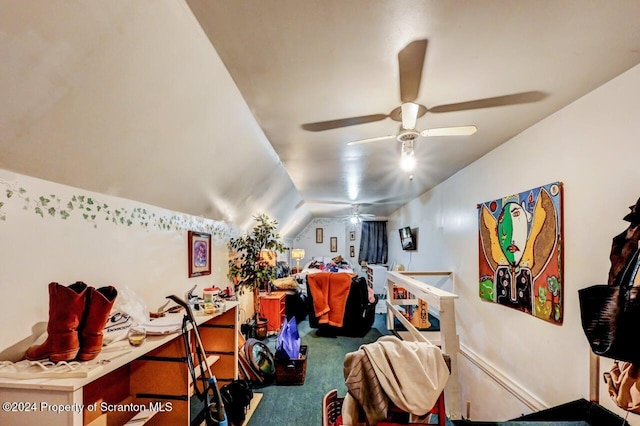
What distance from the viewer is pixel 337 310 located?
13.9 feet

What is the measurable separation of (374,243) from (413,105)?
711 centimetres

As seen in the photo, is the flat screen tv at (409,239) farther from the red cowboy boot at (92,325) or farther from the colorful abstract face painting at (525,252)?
the red cowboy boot at (92,325)

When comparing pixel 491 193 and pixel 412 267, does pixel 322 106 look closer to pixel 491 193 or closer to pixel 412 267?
pixel 491 193

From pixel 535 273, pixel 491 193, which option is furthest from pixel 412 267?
pixel 535 273

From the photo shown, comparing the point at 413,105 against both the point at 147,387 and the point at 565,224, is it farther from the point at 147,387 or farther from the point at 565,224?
the point at 147,387

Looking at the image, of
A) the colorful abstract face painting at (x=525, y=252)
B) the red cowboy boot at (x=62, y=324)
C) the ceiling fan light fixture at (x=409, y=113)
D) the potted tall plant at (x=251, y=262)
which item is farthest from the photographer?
the potted tall plant at (x=251, y=262)

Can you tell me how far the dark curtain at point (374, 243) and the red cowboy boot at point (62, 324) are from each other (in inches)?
308

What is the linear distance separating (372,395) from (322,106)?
1.62 metres

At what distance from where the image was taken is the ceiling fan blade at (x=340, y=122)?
2.02m

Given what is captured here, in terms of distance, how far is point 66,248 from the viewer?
1.46 meters

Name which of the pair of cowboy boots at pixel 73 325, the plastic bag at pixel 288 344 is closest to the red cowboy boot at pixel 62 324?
the pair of cowboy boots at pixel 73 325

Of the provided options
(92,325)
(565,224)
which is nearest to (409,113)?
(565,224)

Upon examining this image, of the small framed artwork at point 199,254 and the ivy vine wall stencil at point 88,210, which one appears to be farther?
the small framed artwork at point 199,254

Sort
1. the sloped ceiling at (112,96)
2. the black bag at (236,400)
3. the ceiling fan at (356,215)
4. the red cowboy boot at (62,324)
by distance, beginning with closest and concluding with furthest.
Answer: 1. the sloped ceiling at (112,96)
2. the red cowboy boot at (62,324)
3. the black bag at (236,400)
4. the ceiling fan at (356,215)
